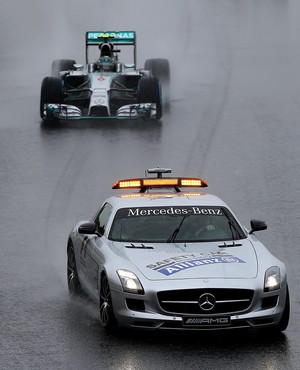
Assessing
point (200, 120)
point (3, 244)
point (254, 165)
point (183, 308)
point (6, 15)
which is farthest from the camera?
point (6, 15)

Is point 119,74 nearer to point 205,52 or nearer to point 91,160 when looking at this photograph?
point 91,160

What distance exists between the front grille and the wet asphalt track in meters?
0.30

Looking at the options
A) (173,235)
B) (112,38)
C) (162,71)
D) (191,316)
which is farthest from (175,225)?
(162,71)

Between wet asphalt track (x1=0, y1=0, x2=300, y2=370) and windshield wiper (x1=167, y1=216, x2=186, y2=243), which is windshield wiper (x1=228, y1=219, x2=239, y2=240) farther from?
wet asphalt track (x1=0, y1=0, x2=300, y2=370)

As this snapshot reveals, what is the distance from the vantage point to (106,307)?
12289mm

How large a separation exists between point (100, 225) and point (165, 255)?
158cm

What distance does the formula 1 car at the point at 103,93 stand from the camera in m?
28.6

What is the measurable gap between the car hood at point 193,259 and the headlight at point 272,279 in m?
0.12

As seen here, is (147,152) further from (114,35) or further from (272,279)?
(272,279)

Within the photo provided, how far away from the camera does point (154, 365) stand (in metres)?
11.1

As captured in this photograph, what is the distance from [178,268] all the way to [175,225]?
128 cm

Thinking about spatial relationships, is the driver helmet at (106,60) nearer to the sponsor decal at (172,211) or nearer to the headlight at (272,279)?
the sponsor decal at (172,211)

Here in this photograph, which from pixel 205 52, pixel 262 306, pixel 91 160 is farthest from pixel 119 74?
pixel 262 306

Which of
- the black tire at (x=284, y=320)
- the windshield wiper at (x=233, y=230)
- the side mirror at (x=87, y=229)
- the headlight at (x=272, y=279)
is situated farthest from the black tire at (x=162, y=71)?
the black tire at (x=284, y=320)
